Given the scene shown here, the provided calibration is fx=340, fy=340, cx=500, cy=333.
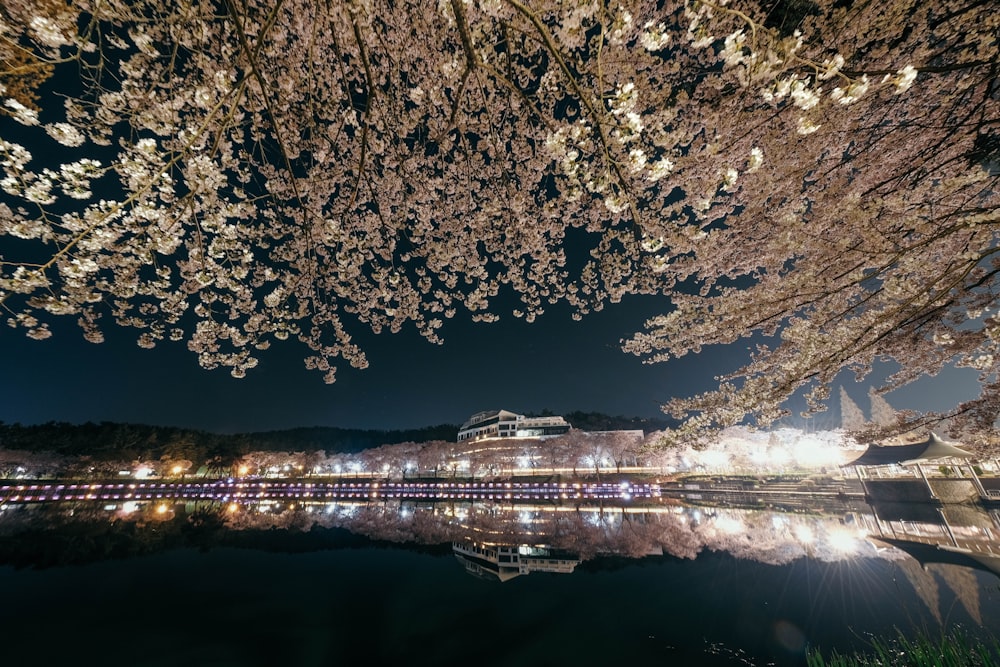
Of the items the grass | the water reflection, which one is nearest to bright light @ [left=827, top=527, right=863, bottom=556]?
the water reflection

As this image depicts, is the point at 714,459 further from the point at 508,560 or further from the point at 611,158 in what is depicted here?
the point at 611,158

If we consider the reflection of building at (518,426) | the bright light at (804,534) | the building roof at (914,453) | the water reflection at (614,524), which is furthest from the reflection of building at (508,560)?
the reflection of building at (518,426)

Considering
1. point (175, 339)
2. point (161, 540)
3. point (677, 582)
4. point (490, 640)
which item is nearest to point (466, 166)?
point (175, 339)

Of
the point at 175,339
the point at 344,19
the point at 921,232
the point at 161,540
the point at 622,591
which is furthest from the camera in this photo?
the point at 161,540

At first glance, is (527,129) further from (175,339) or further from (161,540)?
(161,540)

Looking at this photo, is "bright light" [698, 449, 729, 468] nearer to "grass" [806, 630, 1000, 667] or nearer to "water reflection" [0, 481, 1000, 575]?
"water reflection" [0, 481, 1000, 575]

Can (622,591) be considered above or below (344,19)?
below
